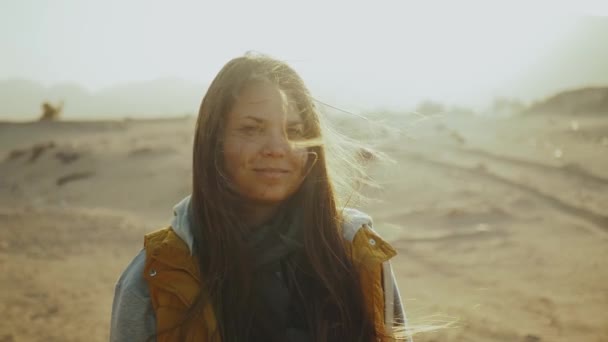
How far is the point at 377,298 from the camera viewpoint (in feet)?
6.35

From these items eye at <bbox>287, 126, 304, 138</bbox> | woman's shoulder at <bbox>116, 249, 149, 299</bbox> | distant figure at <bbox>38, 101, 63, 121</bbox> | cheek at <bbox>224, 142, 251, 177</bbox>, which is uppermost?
eye at <bbox>287, 126, 304, 138</bbox>

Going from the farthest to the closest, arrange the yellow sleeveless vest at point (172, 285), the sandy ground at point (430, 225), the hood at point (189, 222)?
the sandy ground at point (430, 225)
the hood at point (189, 222)
the yellow sleeveless vest at point (172, 285)

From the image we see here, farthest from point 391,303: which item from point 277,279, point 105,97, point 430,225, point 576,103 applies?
point 105,97

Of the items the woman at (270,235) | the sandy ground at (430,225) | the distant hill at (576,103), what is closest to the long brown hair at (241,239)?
the woman at (270,235)

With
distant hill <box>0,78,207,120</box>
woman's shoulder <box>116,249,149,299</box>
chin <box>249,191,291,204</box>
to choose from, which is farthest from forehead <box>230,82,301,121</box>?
distant hill <box>0,78,207,120</box>

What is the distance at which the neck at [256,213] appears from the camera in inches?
84.3

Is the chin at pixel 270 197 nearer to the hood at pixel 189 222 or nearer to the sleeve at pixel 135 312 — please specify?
the hood at pixel 189 222

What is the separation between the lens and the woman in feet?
6.35

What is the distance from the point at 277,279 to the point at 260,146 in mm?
545

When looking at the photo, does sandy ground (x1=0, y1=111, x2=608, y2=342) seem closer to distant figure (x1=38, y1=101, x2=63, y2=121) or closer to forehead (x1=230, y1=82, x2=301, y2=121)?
forehead (x1=230, y1=82, x2=301, y2=121)

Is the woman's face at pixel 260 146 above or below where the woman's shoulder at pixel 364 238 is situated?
above

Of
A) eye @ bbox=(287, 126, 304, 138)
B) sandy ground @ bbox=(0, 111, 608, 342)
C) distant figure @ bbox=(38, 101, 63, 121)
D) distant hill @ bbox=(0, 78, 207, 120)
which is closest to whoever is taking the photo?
eye @ bbox=(287, 126, 304, 138)

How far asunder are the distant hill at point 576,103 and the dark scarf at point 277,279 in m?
15.4

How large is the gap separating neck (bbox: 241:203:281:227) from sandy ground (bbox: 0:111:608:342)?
68 cm
